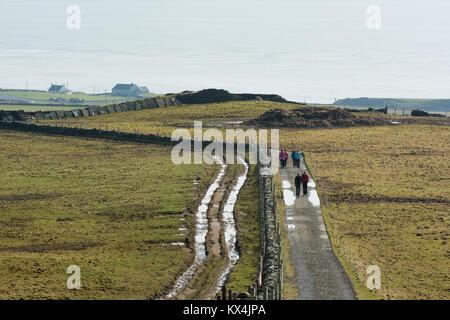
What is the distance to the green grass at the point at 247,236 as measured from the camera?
34969 mm

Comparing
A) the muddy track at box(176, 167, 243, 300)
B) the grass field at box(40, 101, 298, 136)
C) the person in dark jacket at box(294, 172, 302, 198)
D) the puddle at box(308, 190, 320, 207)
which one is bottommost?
the muddy track at box(176, 167, 243, 300)

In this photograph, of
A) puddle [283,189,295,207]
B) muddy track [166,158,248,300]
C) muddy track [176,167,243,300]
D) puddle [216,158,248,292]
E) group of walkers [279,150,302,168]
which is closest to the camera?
muddy track [176,167,243,300]

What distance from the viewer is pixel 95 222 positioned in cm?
4797

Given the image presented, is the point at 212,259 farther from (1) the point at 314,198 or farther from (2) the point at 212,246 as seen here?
(1) the point at 314,198

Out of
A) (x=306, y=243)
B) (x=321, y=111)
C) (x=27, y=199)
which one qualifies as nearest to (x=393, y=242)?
(x=306, y=243)

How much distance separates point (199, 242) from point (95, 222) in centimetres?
865

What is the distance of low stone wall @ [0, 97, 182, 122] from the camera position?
129m

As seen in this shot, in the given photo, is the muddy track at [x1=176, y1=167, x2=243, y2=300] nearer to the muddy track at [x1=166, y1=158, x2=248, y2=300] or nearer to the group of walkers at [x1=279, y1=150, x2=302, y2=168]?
the muddy track at [x1=166, y1=158, x2=248, y2=300]

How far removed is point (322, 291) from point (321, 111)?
307ft

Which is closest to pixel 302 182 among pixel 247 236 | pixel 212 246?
pixel 247 236

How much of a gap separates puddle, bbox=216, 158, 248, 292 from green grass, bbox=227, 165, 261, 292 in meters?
0.28

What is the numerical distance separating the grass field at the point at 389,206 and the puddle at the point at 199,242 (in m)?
7.06

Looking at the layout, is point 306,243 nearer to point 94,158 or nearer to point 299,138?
point 94,158

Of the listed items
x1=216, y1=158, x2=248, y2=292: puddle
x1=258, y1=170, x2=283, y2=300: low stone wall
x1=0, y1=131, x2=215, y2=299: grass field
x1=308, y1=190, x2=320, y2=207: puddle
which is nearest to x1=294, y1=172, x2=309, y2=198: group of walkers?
x1=308, y1=190, x2=320, y2=207: puddle
